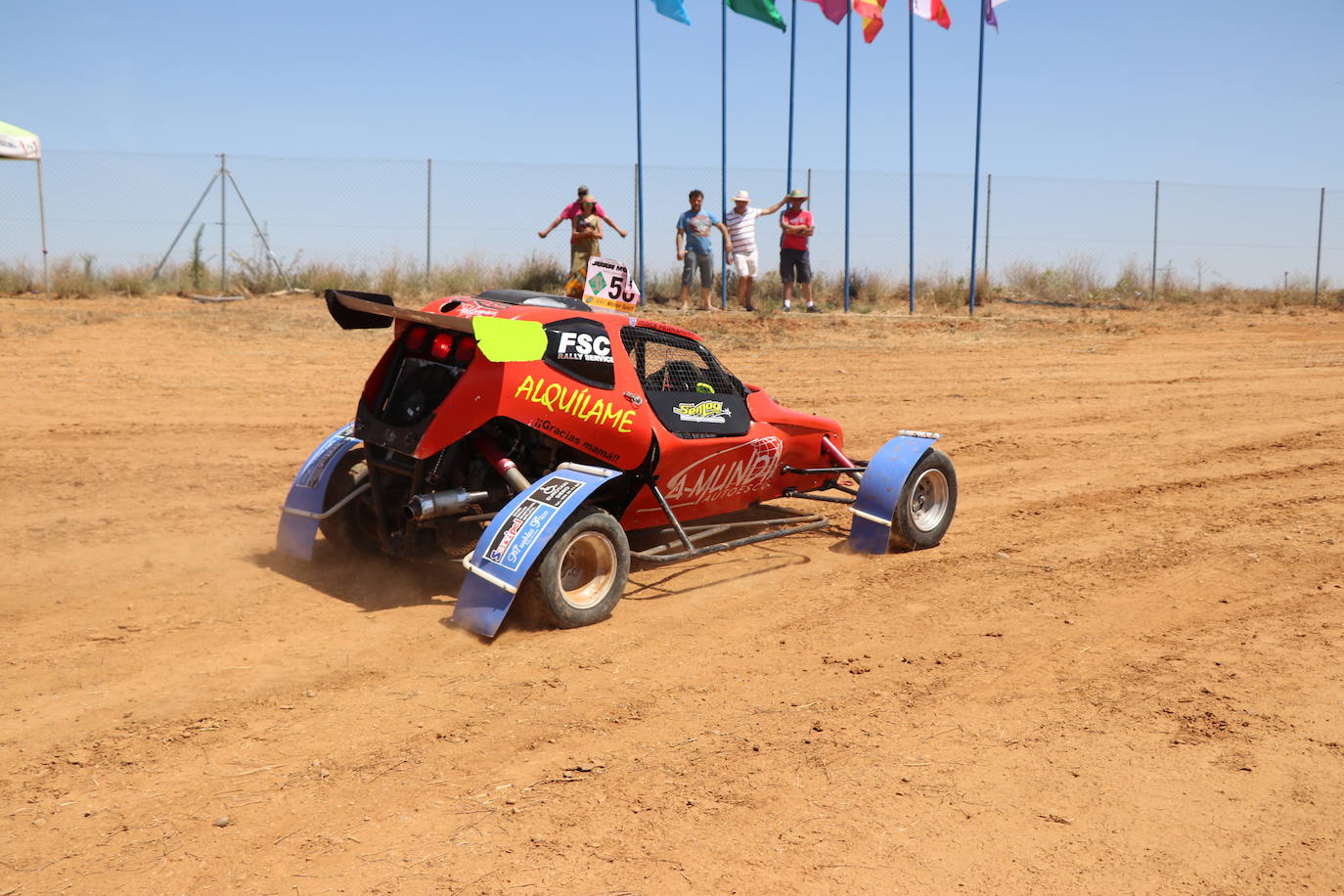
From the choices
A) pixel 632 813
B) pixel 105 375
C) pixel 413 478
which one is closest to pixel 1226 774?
pixel 632 813

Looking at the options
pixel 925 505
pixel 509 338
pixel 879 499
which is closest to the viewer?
pixel 509 338

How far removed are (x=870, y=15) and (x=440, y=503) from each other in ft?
60.8

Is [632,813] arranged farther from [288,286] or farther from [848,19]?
[848,19]

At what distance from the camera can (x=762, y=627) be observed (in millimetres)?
6359

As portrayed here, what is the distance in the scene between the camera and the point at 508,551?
590 cm

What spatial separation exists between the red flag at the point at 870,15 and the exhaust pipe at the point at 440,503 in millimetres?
18181

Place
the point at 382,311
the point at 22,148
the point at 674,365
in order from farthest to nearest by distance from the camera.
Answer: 1. the point at 22,148
2. the point at 674,365
3. the point at 382,311

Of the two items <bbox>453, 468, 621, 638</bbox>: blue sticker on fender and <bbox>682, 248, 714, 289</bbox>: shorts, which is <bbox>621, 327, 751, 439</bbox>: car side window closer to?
<bbox>453, 468, 621, 638</bbox>: blue sticker on fender

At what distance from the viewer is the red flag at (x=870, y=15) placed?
21828mm

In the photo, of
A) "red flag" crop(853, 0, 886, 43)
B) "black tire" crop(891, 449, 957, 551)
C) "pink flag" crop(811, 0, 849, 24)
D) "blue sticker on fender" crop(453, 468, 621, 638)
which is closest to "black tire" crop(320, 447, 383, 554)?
"blue sticker on fender" crop(453, 468, 621, 638)

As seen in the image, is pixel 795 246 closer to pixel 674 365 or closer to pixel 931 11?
pixel 931 11

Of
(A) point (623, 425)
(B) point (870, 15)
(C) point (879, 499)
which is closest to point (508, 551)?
(A) point (623, 425)

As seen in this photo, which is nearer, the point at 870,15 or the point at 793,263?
the point at 793,263

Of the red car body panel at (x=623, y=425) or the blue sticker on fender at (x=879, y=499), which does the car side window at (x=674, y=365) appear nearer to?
the red car body panel at (x=623, y=425)
